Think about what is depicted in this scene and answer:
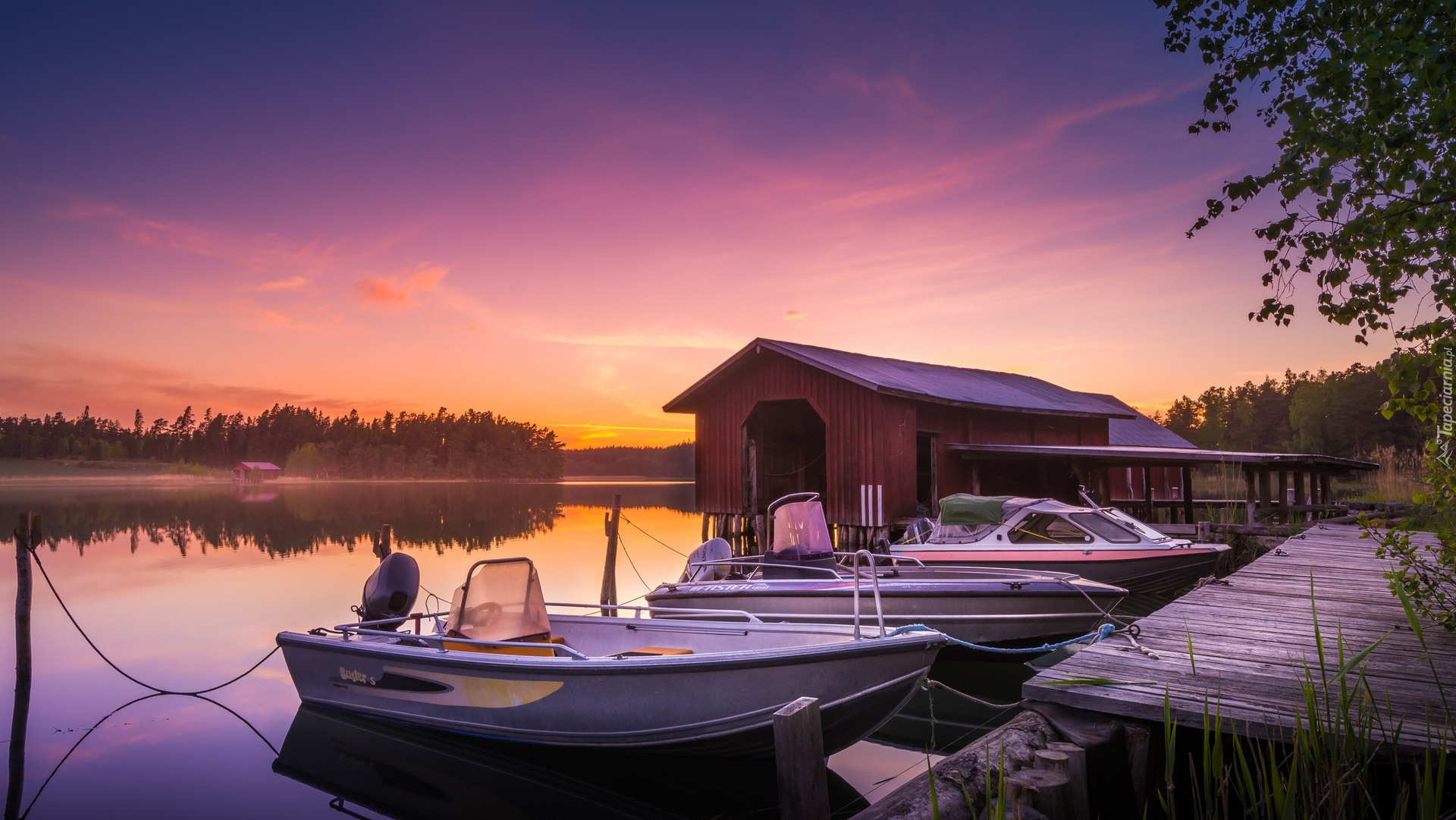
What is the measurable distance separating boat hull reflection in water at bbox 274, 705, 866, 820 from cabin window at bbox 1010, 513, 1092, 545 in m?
6.56

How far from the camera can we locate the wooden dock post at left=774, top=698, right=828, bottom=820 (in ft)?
13.3

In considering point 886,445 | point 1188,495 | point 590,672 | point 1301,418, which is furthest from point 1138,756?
point 1301,418

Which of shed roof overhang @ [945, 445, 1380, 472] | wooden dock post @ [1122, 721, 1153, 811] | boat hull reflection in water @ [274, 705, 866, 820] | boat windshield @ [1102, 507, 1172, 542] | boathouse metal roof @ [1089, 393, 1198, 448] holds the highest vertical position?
boathouse metal roof @ [1089, 393, 1198, 448]

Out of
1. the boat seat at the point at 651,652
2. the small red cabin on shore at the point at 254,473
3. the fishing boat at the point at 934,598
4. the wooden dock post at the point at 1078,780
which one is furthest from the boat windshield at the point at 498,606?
the small red cabin on shore at the point at 254,473

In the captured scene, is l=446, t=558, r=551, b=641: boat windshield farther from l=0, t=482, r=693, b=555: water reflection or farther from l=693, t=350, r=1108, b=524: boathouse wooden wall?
l=0, t=482, r=693, b=555: water reflection

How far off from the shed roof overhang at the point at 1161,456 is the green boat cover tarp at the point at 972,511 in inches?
179

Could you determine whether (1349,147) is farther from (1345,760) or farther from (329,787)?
(329,787)

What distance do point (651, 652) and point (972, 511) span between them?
725cm

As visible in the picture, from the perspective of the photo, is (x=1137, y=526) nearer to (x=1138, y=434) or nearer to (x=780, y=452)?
(x=780, y=452)

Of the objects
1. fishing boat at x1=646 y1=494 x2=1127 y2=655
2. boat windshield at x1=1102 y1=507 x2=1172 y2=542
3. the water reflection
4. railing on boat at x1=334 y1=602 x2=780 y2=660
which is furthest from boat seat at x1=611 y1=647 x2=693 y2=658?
the water reflection

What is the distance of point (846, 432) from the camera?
17.9 m

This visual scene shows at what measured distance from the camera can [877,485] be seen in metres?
17.4

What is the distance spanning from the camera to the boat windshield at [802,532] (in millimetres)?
10844

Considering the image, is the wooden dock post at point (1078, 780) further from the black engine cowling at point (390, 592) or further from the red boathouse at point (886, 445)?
the red boathouse at point (886, 445)
